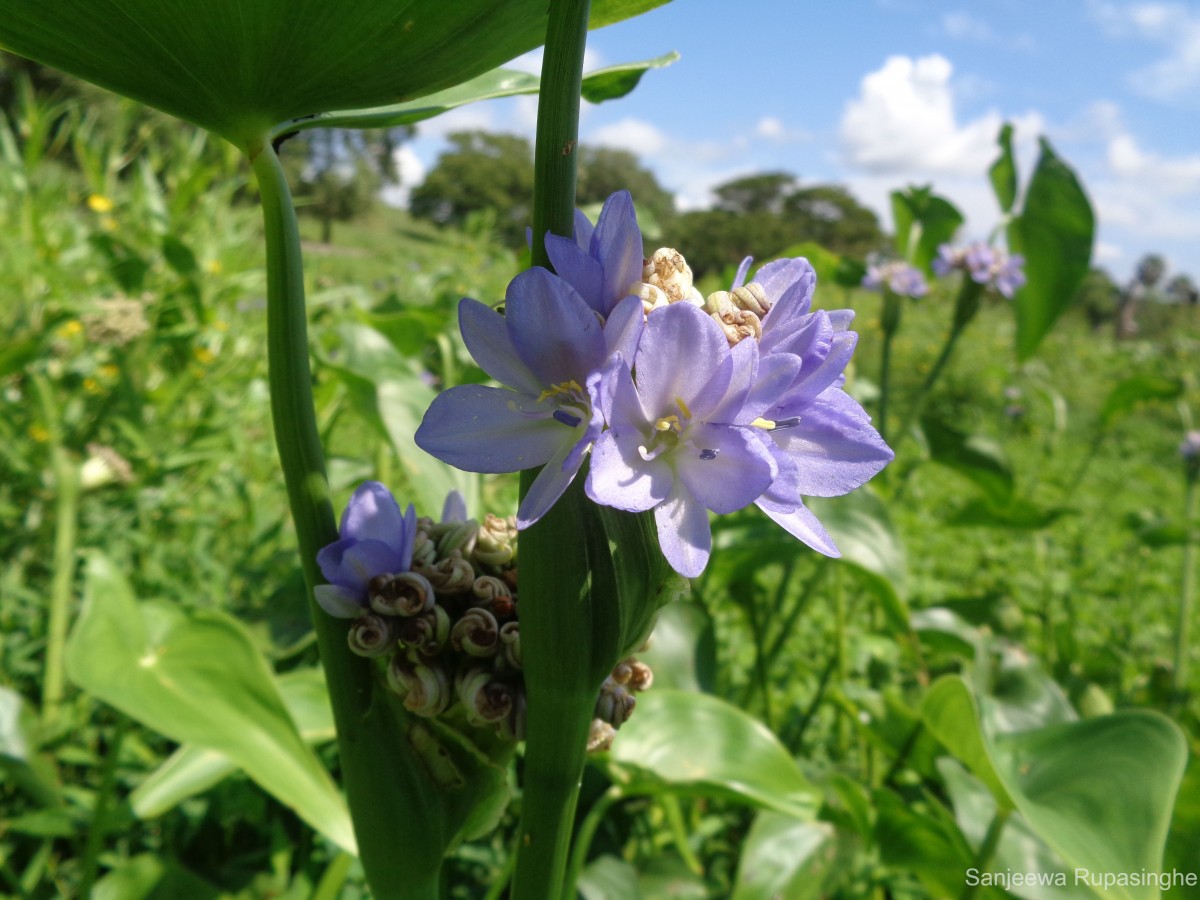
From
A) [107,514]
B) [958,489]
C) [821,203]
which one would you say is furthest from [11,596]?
[821,203]

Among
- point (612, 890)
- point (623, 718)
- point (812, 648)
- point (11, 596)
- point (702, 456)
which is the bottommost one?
point (812, 648)

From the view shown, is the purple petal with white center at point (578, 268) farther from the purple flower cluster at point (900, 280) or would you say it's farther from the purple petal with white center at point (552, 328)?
the purple flower cluster at point (900, 280)

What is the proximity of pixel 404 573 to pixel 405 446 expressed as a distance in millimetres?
436

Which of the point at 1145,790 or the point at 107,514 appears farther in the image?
the point at 107,514

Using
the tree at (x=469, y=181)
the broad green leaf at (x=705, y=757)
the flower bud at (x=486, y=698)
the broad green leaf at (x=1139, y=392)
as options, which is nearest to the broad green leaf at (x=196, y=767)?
the broad green leaf at (x=705, y=757)

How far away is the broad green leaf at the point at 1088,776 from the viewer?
0.50m

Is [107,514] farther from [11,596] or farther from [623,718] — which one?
[623,718]

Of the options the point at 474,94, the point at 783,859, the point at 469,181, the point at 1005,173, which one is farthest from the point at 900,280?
the point at 469,181

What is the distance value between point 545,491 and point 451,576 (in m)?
0.10

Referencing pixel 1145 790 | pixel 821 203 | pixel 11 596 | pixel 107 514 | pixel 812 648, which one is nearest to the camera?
pixel 1145 790

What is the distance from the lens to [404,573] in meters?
0.38

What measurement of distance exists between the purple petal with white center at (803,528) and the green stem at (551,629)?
0.08 m

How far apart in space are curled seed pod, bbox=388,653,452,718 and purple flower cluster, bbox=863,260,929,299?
1363 millimetres

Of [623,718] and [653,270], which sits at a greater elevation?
[653,270]
